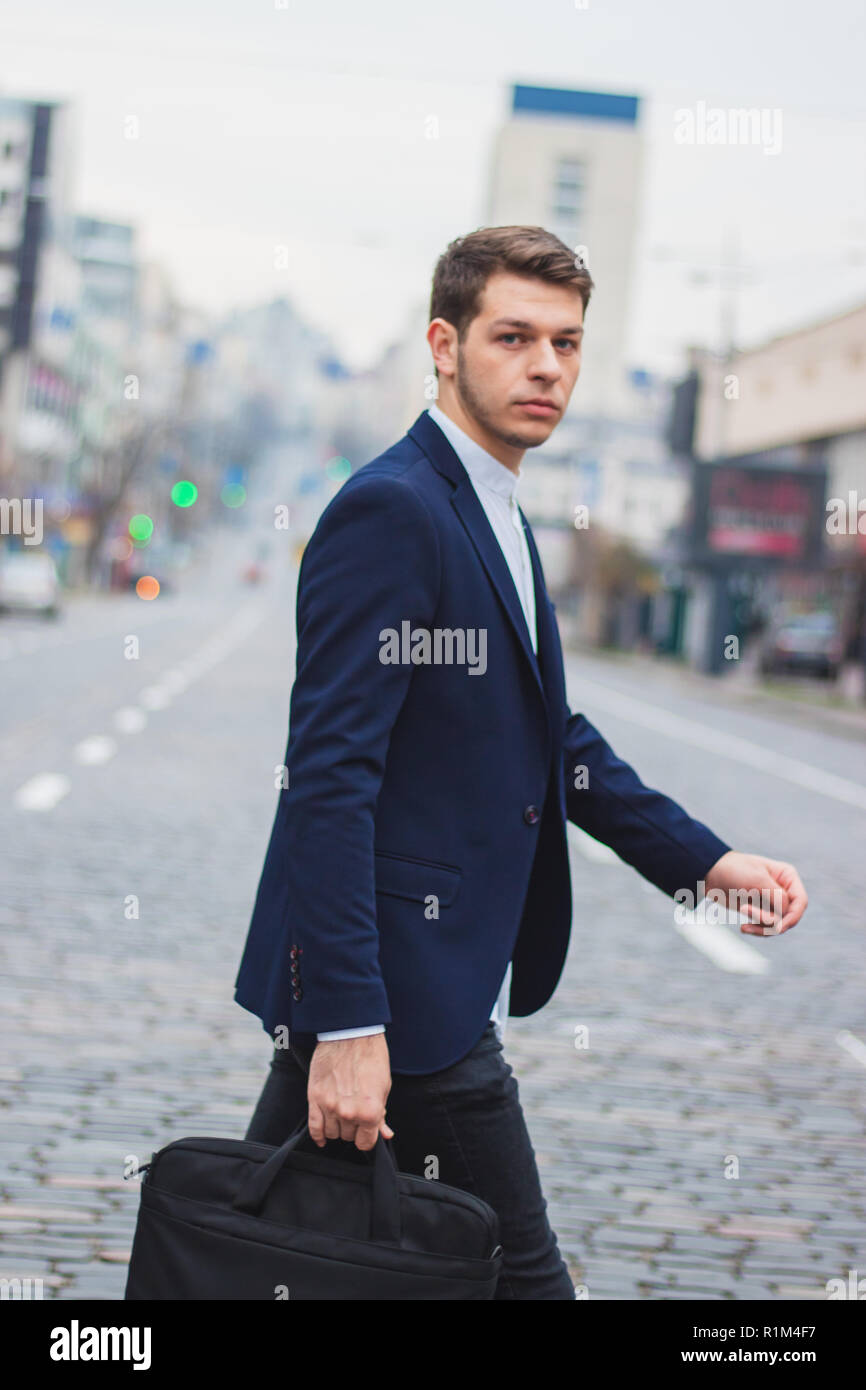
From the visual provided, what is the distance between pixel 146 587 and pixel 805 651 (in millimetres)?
46620

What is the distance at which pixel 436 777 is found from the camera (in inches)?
104

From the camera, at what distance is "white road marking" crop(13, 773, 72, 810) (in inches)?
483

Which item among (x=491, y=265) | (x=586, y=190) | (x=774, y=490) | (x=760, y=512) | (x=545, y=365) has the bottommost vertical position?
(x=545, y=365)

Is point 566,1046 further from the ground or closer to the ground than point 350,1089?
closer to the ground

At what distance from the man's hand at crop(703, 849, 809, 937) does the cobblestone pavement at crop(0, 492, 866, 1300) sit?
4.71ft

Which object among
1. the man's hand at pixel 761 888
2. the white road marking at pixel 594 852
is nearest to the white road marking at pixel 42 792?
the white road marking at pixel 594 852

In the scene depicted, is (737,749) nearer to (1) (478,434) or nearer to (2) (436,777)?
(1) (478,434)

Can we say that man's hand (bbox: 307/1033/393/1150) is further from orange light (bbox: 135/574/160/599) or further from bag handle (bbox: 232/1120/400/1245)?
orange light (bbox: 135/574/160/599)

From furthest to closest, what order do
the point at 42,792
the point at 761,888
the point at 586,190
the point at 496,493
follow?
the point at 586,190 → the point at 42,792 → the point at 761,888 → the point at 496,493

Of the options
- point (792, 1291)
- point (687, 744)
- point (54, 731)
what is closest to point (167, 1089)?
point (792, 1291)

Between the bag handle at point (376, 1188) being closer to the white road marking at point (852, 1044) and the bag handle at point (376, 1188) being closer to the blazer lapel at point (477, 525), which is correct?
the blazer lapel at point (477, 525)

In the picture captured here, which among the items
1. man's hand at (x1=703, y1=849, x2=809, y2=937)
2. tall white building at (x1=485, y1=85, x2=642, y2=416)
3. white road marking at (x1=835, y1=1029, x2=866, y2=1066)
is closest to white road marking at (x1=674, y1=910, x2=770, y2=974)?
white road marking at (x1=835, y1=1029, x2=866, y2=1066)

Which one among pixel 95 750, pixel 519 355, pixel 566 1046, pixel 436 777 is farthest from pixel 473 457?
pixel 95 750
